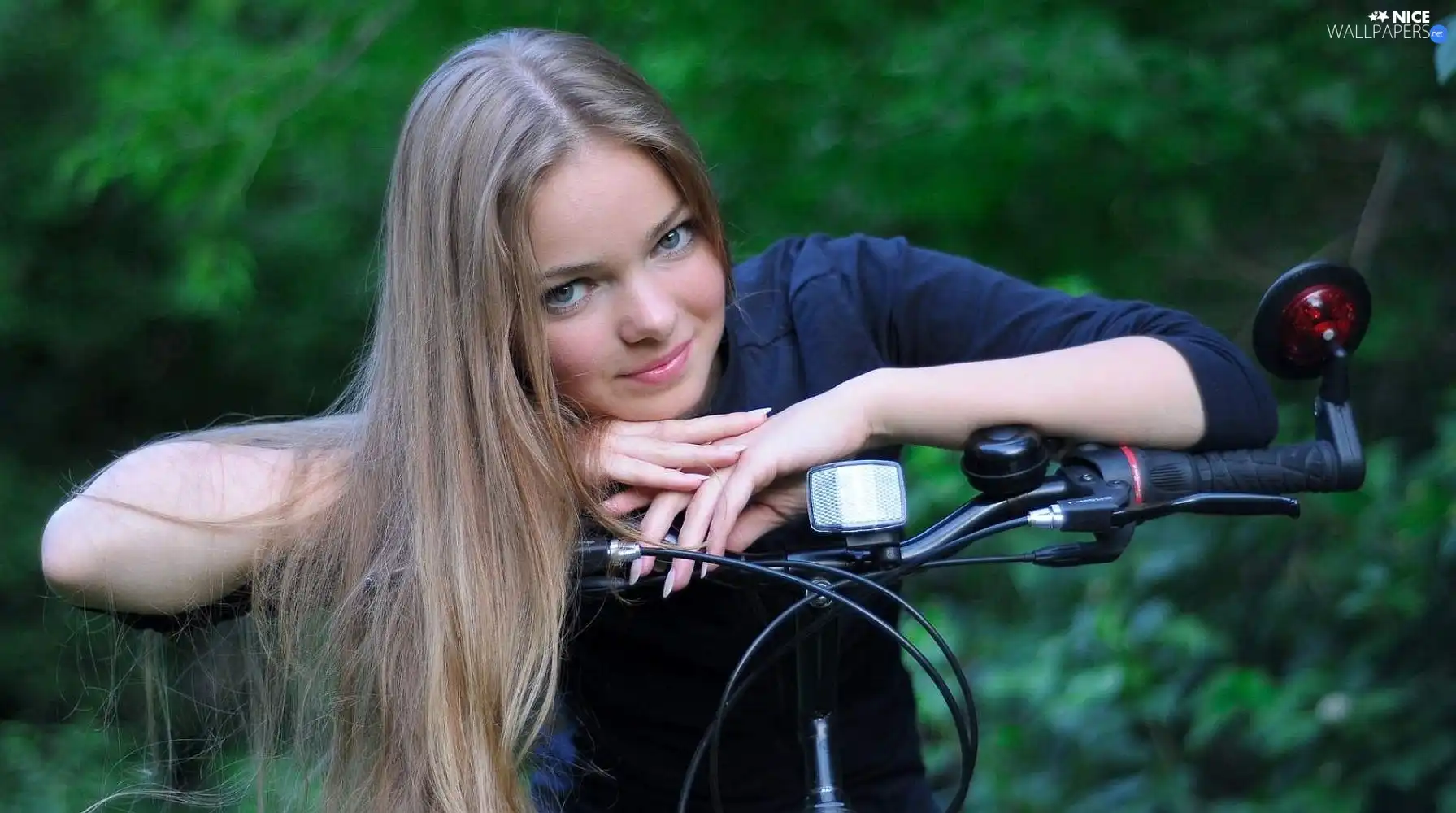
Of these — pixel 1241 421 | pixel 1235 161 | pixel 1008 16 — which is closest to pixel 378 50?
pixel 1008 16

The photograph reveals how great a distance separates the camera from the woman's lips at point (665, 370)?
5.99 ft

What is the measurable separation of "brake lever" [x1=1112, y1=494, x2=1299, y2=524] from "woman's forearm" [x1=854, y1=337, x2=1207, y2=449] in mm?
200

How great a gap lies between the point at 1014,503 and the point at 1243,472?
0.97 ft

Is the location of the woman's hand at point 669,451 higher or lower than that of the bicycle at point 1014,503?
higher

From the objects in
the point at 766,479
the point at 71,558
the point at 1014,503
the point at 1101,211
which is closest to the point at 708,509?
the point at 766,479

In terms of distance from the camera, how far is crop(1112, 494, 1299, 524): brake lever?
63.1 inches

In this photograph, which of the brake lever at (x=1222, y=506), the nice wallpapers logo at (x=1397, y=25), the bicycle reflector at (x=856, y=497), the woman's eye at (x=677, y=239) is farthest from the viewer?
the nice wallpapers logo at (x=1397, y=25)

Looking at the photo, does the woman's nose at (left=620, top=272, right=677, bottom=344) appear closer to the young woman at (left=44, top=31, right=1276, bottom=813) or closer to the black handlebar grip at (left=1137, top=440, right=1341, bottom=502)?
the young woman at (left=44, top=31, right=1276, bottom=813)

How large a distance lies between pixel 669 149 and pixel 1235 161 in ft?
8.18

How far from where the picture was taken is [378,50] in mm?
4059

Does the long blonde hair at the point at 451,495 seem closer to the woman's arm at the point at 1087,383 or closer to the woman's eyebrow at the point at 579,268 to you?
the woman's eyebrow at the point at 579,268

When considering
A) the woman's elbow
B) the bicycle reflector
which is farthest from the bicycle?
the woman's elbow

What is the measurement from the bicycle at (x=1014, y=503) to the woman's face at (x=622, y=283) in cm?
26

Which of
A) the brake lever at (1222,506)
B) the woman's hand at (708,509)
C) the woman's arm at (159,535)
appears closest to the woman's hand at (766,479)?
the woman's hand at (708,509)
